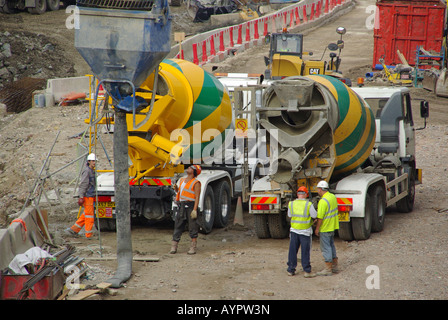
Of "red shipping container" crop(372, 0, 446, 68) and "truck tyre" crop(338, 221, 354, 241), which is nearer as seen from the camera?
"truck tyre" crop(338, 221, 354, 241)

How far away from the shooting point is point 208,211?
485 inches

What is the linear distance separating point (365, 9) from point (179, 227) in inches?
1422

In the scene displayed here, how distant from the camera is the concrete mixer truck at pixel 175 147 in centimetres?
1130

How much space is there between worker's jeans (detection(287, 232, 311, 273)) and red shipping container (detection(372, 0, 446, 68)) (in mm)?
18866

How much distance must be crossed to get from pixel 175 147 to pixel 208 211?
158cm

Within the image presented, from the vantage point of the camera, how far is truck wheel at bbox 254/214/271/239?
11.5 m

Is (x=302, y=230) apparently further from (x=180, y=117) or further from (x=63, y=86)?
(x=63, y=86)

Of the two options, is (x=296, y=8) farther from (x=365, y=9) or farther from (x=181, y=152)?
(x=181, y=152)

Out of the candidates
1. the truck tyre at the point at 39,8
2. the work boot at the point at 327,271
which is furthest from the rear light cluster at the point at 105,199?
→ the truck tyre at the point at 39,8

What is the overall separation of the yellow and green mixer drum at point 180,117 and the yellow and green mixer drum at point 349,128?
226 cm

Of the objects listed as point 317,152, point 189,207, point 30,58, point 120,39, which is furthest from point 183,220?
point 30,58

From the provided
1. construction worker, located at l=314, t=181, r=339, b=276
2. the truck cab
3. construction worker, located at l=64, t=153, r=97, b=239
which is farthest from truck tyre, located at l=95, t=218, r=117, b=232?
the truck cab

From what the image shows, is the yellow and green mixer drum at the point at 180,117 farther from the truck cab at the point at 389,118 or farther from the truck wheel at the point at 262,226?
the truck cab at the point at 389,118

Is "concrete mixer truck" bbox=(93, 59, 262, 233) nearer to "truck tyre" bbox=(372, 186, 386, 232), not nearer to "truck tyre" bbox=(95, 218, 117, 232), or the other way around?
"truck tyre" bbox=(95, 218, 117, 232)
